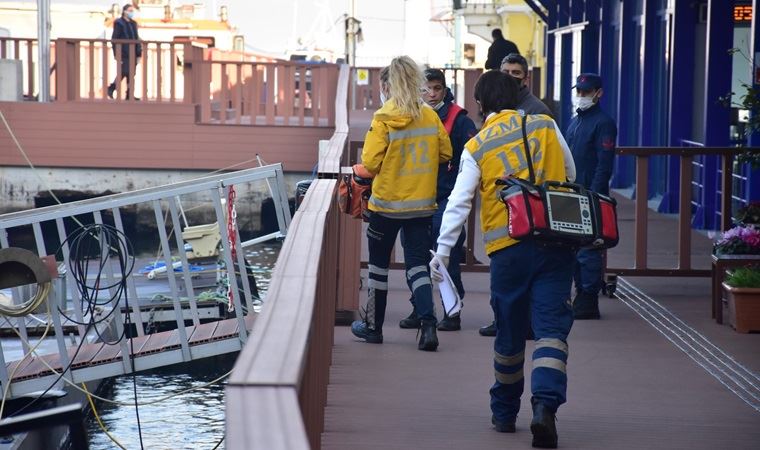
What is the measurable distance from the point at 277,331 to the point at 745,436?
10.6 feet

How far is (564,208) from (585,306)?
3398 mm

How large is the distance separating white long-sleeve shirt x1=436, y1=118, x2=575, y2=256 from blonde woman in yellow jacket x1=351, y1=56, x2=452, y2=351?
146cm

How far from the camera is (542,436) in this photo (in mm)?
5398

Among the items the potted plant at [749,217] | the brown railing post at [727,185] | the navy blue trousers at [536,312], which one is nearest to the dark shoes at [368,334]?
the navy blue trousers at [536,312]

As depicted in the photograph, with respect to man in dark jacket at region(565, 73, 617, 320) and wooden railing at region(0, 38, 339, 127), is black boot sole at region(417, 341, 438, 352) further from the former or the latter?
wooden railing at region(0, 38, 339, 127)

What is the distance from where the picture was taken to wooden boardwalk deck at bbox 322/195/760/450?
5684mm

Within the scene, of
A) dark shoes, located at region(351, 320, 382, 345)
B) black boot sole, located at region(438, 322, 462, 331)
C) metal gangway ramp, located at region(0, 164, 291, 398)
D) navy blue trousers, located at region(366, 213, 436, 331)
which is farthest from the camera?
metal gangway ramp, located at region(0, 164, 291, 398)

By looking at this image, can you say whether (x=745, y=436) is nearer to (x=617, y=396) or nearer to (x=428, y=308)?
(x=617, y=396)

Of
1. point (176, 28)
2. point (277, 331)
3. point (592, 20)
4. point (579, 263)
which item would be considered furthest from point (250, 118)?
point (176, 28)

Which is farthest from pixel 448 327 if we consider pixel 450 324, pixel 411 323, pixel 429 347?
pixel 429 347

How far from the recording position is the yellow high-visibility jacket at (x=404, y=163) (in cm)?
719

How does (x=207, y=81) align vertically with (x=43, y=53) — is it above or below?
below

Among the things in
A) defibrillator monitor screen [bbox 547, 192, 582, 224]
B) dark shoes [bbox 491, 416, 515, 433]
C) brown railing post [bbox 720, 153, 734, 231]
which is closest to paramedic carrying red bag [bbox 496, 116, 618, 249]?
defibrillator monitor screen [bbox 547, 192, 582, 224]

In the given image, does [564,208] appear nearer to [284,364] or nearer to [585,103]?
[284,364]
